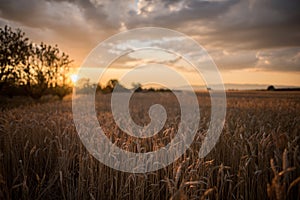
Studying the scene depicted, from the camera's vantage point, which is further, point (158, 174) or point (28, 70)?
point (28, 70)

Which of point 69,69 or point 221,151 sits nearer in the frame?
point 221,151

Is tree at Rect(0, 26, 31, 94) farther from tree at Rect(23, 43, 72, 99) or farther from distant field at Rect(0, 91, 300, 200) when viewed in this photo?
distant field at Rect(0, 91, 300, 200)

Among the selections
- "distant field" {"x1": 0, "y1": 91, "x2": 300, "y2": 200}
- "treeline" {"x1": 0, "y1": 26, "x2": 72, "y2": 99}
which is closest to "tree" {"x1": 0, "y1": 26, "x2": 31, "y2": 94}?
"treeline" {"x1": 0, "y1": 26, "x2": 72, "y2": 99}

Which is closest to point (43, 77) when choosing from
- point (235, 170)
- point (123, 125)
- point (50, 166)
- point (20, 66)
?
point (20, 66)

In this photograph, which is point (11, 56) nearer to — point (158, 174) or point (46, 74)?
point (46, 74)

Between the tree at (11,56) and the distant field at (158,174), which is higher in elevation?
the tree at (11,56)

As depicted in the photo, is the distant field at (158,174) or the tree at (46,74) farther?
the tree at (46,74)

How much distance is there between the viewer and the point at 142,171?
2.81m

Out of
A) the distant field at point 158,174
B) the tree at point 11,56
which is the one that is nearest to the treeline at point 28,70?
the tree at point 11,56

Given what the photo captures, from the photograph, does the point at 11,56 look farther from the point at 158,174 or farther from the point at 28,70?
the point at 158,174

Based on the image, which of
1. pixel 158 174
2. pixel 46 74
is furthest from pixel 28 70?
pixel 158 174

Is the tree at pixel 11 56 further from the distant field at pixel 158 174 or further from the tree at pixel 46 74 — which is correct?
the distant field at pixel 158 174

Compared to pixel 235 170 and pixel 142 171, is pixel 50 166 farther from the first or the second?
pixel 235 170

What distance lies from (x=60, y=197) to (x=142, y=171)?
1090 millimetres
